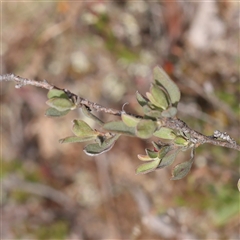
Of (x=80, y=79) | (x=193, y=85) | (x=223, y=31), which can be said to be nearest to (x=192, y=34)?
(x=223, y=31)

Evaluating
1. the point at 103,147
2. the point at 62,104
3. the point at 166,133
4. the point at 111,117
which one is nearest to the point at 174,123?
A: the point at 166,133

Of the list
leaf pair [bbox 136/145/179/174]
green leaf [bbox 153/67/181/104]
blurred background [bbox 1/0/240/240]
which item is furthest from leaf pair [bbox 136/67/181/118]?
blurred background [bbox 1/0/240/240]

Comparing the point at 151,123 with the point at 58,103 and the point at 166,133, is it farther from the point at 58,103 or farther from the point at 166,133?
the point at 58,103

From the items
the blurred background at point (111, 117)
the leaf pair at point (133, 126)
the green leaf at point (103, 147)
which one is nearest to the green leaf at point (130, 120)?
the leaf pair at point (133, 126)

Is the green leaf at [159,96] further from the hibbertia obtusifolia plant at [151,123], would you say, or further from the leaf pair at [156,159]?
the leaf pair at [156,159]

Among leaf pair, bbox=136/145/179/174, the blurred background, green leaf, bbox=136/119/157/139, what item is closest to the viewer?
green leaf, bbox=136/119/157/139

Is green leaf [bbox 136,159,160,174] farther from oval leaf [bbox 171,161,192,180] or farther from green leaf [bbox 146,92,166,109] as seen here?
green leaf [bbox 146,92,166,109]
